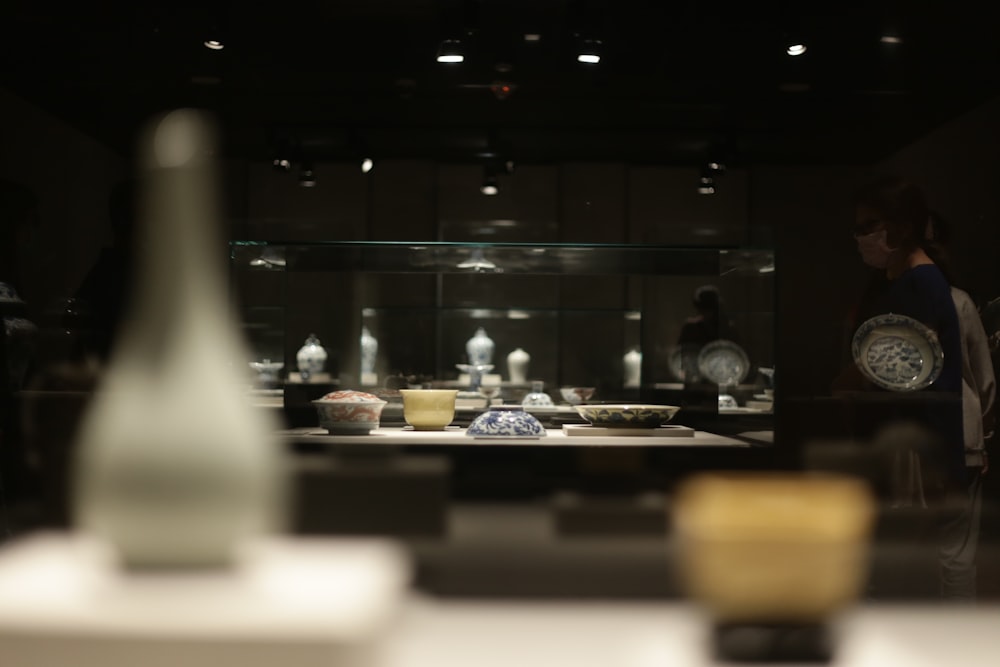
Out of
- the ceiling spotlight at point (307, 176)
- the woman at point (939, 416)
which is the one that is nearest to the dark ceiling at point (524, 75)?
the ceiling spotlight at point (307, 176)

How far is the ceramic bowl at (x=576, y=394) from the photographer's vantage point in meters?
1.70

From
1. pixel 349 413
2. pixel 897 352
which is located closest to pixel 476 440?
pixel 349 413

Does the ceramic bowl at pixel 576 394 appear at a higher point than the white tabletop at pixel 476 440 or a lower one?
higher

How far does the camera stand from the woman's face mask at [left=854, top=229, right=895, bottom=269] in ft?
6.08

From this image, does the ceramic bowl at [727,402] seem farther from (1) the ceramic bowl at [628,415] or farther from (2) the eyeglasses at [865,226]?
(2) the eyeglasses at [865,226]

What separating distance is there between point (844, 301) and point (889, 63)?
54 cm

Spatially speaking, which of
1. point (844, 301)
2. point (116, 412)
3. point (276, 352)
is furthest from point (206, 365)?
point (844, 301)

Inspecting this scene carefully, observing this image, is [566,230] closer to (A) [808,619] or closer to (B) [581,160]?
(B) [581,160]

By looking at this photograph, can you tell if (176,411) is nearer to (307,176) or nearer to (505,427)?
(505,427)

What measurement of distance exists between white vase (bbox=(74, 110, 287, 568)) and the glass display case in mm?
1065

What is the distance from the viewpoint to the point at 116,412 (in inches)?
17.5

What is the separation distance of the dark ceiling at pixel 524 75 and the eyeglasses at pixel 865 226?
15 cm

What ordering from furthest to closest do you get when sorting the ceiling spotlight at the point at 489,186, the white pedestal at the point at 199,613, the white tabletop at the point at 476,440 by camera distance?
the ceiling spotlight at the point at 489,186 < the white tabletop at the point at 476,440 < the white pedestal at the point at 199,613

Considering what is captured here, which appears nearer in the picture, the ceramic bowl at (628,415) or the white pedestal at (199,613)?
the white pedestal at (199,613)
